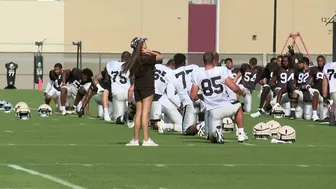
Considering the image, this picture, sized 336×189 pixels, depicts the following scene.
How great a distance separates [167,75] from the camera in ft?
79.9

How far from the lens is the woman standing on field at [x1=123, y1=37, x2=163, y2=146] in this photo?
738 inches

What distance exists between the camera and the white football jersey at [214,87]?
20.1m

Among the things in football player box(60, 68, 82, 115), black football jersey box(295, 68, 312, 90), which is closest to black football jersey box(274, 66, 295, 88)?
black football jersey box(295, 68, 312, 90)

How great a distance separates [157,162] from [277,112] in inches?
589

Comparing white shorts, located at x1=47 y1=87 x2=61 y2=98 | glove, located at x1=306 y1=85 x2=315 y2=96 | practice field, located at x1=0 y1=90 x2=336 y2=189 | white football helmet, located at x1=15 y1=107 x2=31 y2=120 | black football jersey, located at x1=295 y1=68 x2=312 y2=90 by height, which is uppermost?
black football jersey, located at x1=295 y1=68 x2=312 y2=90

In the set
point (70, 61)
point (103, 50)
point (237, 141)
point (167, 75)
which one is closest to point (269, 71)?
point (167, 75)

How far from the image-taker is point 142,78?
19031 millimetres

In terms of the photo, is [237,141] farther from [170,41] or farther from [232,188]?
[170,41]

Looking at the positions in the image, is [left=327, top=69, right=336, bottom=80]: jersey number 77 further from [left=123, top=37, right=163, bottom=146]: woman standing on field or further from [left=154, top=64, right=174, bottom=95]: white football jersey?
[left=123, top=37, right=163, bottom=146]: woman standing on field

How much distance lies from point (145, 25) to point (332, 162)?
53.5 m

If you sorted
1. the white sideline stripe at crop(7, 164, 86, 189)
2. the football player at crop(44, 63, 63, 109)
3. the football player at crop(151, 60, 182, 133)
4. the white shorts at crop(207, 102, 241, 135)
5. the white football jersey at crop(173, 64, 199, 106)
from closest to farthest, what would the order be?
the white sideline stripe at crop(7, 164, 86, 189), the white shorts at crop(207, 102, 241, 135), the white football jersey at crop(173, 64, 199, 106), the football player at crop(151, 60, 182, 133), the football player at crop(44, 63, 63, 109)

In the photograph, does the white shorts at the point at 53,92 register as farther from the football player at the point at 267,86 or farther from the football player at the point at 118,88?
the football player at the point at 267,86

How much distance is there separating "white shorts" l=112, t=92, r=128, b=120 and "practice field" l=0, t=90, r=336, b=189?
10.2 feet

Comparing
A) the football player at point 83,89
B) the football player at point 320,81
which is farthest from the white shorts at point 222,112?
the football player at point 83,89
